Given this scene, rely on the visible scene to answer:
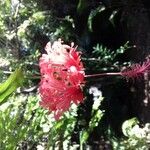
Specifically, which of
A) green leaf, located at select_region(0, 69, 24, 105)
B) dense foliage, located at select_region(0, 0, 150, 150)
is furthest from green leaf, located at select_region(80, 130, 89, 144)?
green leaf, located at select_region(0, 69, 24, 105)

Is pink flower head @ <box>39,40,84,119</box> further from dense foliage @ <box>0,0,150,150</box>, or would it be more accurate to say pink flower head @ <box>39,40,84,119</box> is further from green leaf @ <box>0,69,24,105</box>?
dense foliage @ <box>0,0,150,150</box>

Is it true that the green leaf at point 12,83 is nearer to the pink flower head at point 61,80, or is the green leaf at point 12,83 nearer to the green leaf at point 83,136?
the pink flower head at point 61,80

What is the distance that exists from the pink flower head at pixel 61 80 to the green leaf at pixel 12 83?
81 mm

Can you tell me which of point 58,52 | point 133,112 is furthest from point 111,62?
point 58,52

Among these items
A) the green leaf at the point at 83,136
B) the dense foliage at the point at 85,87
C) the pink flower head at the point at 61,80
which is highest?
the dense foliage at the point at 85,87

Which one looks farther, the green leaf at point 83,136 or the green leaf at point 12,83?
the green leaf at point 83,136

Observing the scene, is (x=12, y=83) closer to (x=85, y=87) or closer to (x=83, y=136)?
(x=83, y=136)

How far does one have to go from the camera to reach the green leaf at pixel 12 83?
1.25m

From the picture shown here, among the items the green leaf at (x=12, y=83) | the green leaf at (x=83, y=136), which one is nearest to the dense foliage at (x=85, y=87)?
the green leaf at (x=83, y=136)

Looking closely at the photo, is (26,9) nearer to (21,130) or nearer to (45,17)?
(45,17)

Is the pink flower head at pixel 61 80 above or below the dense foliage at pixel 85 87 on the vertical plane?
below

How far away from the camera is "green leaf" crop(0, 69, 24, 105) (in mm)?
1251

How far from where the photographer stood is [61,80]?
1.19m

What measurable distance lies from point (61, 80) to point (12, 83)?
0.16m
